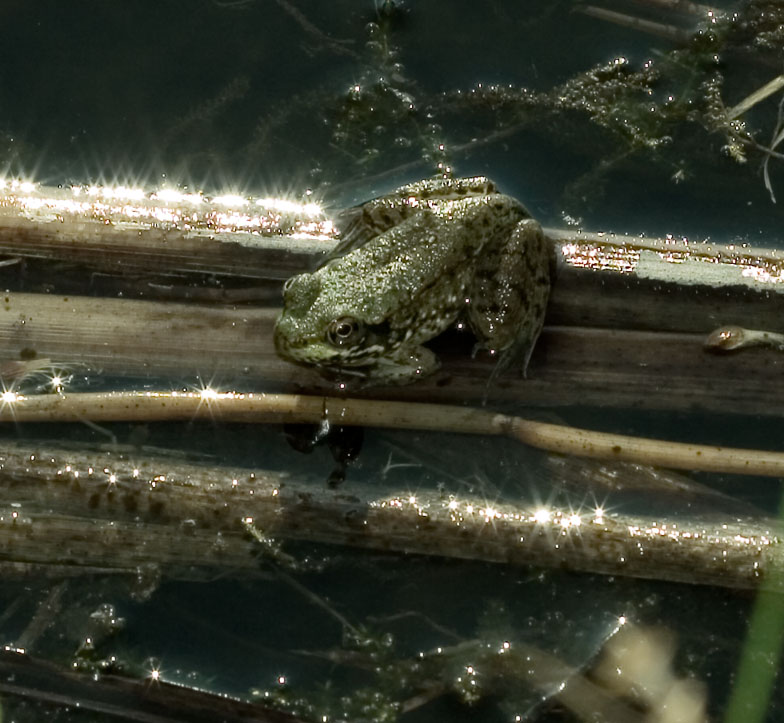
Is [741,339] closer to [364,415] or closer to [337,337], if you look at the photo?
[364,415]

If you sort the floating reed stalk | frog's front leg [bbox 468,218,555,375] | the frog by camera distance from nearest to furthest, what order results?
1. the floating reed stalk
2. the frog
3. frog's front leg [bbox 468,218,555,375]

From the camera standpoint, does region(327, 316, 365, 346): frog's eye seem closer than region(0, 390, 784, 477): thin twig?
Yes

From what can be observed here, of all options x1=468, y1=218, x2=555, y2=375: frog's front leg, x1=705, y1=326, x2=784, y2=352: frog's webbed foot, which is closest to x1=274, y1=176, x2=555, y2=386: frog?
x1=468, y1=218, x2=555, y2=375: frog's front leg

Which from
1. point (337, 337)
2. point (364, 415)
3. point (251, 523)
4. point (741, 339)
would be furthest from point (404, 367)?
point (741, 339)

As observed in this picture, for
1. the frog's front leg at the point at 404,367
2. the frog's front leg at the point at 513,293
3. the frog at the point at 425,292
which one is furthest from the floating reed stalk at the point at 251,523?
the frog's front leg at the point at 513,293

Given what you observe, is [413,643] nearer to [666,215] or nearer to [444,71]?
[666,215]

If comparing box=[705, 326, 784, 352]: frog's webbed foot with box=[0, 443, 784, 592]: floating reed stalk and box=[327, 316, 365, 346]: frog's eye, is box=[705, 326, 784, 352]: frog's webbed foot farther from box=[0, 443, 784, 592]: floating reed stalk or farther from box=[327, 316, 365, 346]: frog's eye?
box=[327, 316, 365, 346]: frog's eye

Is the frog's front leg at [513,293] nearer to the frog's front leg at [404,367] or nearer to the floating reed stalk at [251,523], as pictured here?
the frog's front leg at [404,367]

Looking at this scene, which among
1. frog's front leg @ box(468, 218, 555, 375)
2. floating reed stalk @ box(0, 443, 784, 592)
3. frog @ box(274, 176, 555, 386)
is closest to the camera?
floating reed stalk @ box(0, 443, 784, 592)
